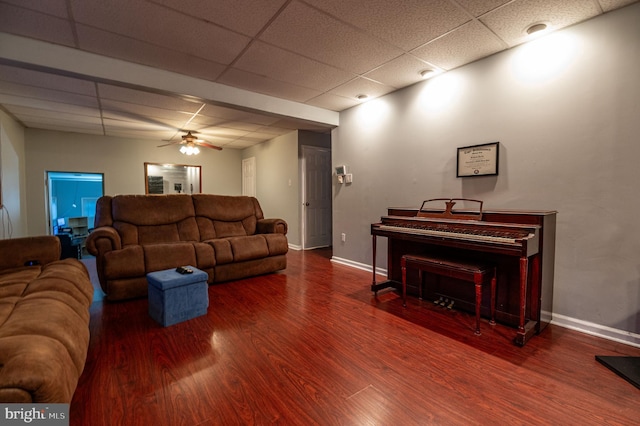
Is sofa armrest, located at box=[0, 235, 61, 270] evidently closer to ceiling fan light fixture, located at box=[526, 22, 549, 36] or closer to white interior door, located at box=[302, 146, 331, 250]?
white interior door, located at box=[302, 146, 331, 250]

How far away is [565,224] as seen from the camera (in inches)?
89.0

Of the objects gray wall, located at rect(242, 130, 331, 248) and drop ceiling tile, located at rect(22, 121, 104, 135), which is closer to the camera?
drop ceiling tile, located at rect(22, 121, 104, 135)

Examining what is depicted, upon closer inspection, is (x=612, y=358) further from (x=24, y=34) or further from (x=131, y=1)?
(x=24, y=34)

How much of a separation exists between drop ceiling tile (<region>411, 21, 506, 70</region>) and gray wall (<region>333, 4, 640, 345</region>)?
0.13 m

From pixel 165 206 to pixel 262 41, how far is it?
240 centimetres

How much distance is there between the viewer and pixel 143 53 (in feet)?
8.53

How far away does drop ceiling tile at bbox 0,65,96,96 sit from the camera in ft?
9.52

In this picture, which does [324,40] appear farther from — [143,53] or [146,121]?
[146,121]

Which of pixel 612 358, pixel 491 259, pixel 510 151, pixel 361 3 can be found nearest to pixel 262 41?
pixel 361 3

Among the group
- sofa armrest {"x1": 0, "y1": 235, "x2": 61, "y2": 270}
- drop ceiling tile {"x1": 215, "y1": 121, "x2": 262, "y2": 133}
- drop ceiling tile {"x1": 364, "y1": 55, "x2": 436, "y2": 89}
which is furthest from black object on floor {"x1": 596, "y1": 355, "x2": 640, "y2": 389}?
drop ceiling tile {"x1": 215, "y1": 121, "x2": 262, "y2": 133}

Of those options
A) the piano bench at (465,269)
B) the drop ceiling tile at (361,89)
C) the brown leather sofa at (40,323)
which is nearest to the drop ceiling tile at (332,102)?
the drop ceiling tile at (361,89)

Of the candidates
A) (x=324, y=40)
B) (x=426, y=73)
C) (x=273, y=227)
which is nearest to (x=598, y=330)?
(x=426, y=73)

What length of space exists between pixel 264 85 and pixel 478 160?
8.06ft

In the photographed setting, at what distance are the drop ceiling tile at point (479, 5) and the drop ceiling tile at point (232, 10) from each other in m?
1.24
